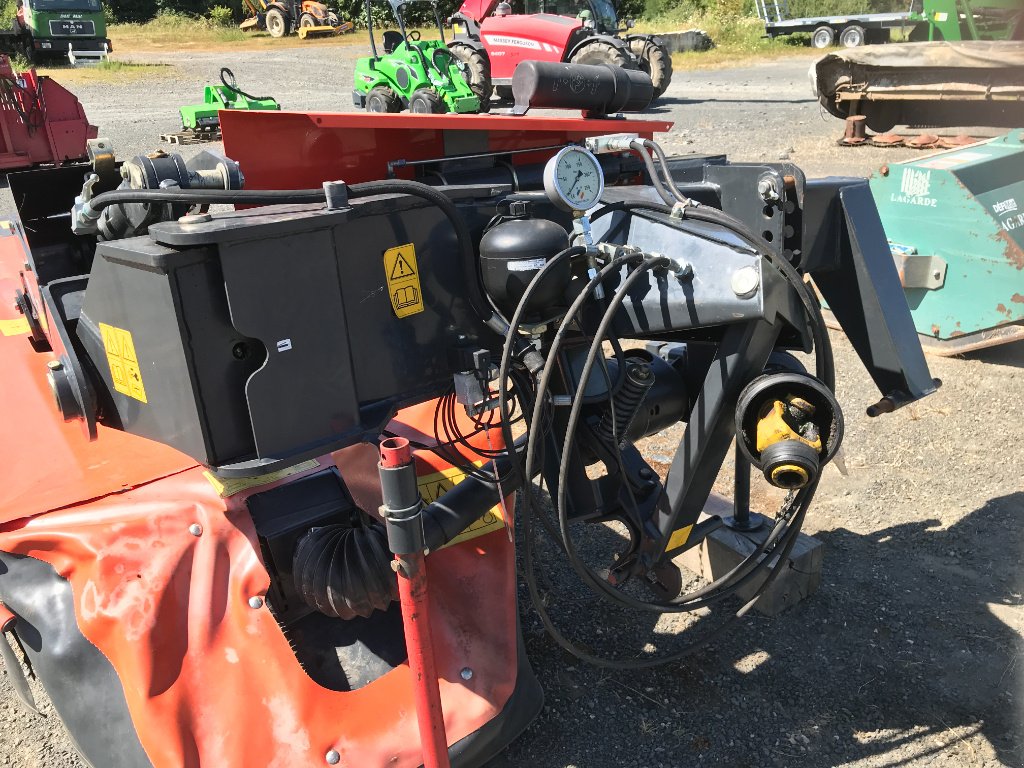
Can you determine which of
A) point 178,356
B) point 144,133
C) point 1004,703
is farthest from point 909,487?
point 144,133

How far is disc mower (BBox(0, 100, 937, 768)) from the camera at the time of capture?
171 cm

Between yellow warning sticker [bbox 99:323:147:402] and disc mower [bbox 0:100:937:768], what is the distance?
1cm

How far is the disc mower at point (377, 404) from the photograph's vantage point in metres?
1.71

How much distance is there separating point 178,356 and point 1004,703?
98.8 inches

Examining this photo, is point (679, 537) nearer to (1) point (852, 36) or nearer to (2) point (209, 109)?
(2) point (209, 109)

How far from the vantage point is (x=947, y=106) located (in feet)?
32.0

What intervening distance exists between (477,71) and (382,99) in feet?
5.14

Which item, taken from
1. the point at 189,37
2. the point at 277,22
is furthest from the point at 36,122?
the point at 189,37

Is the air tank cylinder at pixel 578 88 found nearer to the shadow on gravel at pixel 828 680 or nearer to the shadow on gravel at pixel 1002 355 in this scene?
the shadow on gravel at pixel 828 680

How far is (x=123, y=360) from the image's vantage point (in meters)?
1.91

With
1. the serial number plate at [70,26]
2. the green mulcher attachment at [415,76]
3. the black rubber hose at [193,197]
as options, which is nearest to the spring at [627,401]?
the black rubber hose at [193,197]

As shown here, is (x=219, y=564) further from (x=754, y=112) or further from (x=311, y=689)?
(x=754, y=112)

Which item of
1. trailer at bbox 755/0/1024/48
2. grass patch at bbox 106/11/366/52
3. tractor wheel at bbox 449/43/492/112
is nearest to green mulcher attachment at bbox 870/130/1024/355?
trailer at bbox 755/0/1024/48

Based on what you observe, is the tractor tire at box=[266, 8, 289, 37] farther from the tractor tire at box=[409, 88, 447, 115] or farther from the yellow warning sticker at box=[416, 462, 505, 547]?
the yellow warning sticker at box=[416, 462, 505, 547]
